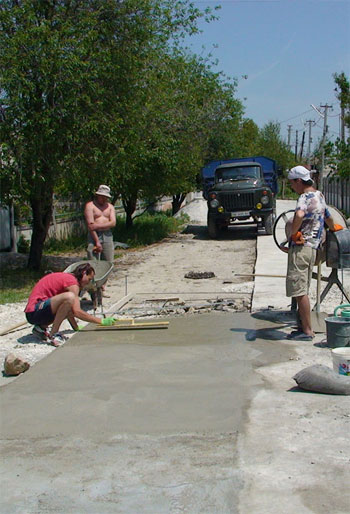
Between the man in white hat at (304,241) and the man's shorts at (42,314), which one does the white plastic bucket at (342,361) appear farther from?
the man's shorts at (42,314)

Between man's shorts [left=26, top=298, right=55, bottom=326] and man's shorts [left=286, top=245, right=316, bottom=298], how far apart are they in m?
2.63

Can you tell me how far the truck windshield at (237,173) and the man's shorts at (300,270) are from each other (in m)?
14.7

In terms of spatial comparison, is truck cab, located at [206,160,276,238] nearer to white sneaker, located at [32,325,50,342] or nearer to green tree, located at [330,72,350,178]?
green tree, located at [330,72,350,178]

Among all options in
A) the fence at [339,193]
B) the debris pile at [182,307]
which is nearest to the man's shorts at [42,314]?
the debris pile at [182,307]

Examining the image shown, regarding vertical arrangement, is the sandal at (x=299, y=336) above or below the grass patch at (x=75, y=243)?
below

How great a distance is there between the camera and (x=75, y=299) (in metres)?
→ 7.11

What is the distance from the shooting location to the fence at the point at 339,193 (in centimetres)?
3120

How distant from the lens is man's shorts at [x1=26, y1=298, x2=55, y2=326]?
7.11 metres

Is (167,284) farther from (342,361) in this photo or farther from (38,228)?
(342,361)

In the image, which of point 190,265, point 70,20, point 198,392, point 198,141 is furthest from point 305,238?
point 198,141

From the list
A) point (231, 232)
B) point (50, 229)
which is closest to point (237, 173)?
point (231, 232)

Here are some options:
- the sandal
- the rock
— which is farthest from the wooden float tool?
the sandal

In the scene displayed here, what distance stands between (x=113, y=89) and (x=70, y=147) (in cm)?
146

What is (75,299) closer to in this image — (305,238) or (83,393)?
(83,393)
